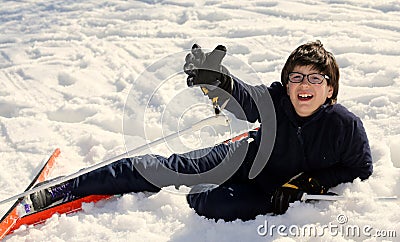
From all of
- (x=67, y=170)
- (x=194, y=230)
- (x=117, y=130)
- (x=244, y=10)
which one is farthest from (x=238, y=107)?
(x=244, y=10)

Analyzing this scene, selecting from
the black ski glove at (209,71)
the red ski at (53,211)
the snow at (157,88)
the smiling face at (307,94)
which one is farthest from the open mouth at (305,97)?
the red ski at (53,211)

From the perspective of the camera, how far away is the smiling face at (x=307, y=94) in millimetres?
2189

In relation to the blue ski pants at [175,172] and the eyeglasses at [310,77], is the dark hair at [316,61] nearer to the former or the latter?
the eyeglasses at [310,77]

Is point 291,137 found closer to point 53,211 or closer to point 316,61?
point 316,61

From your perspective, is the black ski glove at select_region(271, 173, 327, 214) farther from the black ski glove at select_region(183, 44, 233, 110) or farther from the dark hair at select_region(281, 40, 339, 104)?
the black ski glove at select_region(183, 44, 233, 110)

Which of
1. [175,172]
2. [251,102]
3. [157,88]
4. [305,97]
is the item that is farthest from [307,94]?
[157,88]

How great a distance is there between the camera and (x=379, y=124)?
333cm

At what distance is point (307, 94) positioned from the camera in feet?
7.18

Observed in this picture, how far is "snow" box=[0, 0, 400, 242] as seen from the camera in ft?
7.39

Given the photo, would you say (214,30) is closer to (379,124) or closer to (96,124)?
(96,124)

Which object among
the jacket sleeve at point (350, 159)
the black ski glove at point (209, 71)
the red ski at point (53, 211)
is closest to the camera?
the black ski glove at point (209, 71)

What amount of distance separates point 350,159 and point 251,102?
543mm

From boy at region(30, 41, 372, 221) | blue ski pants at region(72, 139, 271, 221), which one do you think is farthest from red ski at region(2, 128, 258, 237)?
boy at region(30, 41, 372, 221)

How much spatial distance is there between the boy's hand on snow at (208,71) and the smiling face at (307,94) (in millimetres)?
304
